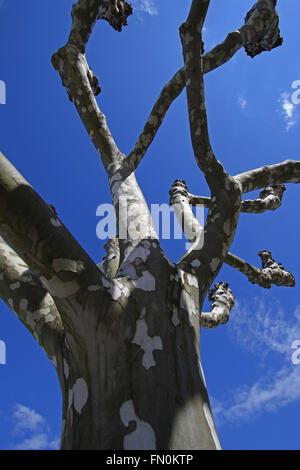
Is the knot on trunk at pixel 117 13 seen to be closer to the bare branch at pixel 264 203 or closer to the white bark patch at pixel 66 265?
the bare branch at pixel 264 203

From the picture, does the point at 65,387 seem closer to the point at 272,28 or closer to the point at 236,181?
the point at 236,181

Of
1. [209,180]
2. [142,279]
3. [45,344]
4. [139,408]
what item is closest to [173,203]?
[209,180]

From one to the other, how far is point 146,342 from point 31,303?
91cm

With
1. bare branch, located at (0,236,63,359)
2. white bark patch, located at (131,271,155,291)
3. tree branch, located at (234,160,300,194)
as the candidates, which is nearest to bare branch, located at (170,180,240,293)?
white bark patch, located at (131,271,155,291)

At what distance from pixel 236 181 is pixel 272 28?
270 cm

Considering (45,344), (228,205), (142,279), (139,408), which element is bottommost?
(139,408)

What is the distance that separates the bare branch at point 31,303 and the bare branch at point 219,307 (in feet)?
8.39

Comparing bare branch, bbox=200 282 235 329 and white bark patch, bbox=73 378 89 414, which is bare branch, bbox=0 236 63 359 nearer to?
white bark patch, bbox=73 378 89 414

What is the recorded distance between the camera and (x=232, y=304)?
4902 mm

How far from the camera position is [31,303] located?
196 cm

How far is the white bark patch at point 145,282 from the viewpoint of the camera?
176 cm

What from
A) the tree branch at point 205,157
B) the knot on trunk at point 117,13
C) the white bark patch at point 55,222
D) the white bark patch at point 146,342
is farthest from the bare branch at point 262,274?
the knot on trunk at point 117,13

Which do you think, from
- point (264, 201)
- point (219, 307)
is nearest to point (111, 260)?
point (219, 307)

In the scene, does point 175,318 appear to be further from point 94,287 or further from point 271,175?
point 271,175
